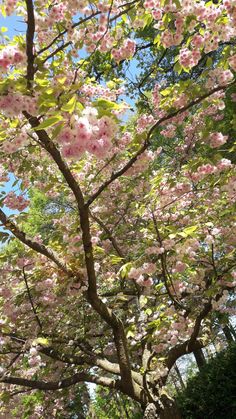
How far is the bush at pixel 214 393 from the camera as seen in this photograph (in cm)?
826

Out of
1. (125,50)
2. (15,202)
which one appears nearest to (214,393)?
(15,202)

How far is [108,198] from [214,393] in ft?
16.6

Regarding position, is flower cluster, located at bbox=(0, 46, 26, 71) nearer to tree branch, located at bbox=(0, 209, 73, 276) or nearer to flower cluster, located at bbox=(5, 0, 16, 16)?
flower cluster, located at bbox=(5, 0, 16, 16)

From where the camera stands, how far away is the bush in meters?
8.26

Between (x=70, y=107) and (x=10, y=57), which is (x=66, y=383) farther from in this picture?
(x=70, y=107)

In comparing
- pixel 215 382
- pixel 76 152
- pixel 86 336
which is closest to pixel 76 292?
pixel 86 336

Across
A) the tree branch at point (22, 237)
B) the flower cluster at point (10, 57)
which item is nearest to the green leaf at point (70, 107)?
the flower cluster at point (10, 57)

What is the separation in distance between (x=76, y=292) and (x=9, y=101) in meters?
3.27

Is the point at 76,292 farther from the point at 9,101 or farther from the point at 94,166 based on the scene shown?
the point at 9,101

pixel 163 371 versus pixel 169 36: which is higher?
pixel 169 36

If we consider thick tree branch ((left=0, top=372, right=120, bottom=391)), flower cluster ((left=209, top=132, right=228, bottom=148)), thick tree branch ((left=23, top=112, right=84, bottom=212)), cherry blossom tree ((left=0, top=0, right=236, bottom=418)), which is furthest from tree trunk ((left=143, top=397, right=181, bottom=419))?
flower cluster ((left=209, top=132, right=228, bottom=148))

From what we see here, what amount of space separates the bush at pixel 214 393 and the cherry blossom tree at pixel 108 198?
199 centimetres

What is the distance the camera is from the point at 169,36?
3.92 metres

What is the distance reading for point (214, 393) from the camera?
8.52m
